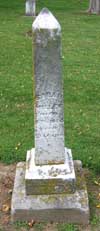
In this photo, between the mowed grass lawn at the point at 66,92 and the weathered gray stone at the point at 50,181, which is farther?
the mowed grass lawn at the point at 66,92

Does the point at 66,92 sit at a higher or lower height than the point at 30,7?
higher

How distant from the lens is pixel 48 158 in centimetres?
593

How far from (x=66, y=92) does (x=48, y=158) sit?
195 inches

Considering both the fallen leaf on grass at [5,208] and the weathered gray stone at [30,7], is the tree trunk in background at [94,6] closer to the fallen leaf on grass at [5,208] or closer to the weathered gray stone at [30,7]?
the weathered gray stone at [30,7]

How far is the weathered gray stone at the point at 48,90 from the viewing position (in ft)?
18.1

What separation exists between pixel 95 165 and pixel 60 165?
1.26 meters

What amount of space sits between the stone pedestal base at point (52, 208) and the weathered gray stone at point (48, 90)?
0.41 metres

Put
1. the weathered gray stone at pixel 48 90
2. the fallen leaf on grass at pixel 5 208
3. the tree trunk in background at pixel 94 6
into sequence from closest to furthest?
the weathered gray stone at pixel 48 90, the fallen leaf on grass at pixel 5 208, the tree trunk in background at pixel 94 6

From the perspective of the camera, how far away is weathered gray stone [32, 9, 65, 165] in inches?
218

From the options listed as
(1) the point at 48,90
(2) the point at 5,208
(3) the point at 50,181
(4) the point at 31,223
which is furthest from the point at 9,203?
(1) the point at 48,90

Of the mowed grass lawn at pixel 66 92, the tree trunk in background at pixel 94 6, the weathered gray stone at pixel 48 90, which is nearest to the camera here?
the weathered gray stone at pixel 48 90

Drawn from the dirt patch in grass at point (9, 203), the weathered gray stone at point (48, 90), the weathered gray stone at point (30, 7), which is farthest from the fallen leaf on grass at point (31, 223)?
the weathered gray stone at point (30, 7)

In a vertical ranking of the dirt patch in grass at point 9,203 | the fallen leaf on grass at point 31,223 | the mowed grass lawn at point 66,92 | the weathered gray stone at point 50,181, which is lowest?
the mowed grass lawn at point 66,92

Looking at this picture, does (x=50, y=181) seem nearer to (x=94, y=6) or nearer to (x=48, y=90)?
(x=48, y=90)
